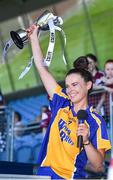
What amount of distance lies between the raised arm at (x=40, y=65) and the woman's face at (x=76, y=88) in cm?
22

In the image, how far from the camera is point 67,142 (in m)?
3.80

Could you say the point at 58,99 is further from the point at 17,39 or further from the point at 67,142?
the point at 17,39

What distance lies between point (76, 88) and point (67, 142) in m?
0.42

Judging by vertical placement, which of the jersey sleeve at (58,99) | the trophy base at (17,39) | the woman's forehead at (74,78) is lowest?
the jersey sleeve at (58,99)

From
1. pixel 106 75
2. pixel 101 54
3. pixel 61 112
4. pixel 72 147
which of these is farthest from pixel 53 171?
pixel 101 54

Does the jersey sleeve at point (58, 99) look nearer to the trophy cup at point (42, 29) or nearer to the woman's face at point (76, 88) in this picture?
the woman's face at point (76, 88)

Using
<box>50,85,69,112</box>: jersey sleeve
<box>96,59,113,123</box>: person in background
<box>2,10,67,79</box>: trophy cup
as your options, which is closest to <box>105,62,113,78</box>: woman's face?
<box>96,59,113,123</box>: person in background

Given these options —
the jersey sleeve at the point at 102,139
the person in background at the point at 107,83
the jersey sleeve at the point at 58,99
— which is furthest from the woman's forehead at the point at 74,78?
the person in background at the point at 107,83

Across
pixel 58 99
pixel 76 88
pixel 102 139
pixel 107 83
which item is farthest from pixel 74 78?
pixel 107 83

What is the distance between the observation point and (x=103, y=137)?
12.2ft

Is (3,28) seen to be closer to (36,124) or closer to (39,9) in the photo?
(39,9)

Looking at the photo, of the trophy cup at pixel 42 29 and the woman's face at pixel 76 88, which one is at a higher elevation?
the trophy cup at pixel 42 29

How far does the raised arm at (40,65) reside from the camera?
409 centimetres

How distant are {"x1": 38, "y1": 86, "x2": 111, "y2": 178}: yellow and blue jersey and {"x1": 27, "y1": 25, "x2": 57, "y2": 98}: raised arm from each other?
0.22 meters
